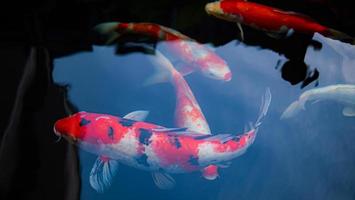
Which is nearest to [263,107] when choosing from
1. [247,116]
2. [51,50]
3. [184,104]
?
[247,116]

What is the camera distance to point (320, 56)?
958 millimetres

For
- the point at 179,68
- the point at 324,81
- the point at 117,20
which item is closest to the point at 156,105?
the point at 179,68

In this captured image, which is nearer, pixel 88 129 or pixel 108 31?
pixel 88 129

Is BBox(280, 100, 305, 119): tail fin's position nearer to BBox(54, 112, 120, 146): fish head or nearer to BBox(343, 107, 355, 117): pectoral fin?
BBox(343, 107, 355, 117): pectoral fin

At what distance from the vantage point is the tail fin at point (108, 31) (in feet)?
Result: 3.17

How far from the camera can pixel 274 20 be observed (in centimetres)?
97

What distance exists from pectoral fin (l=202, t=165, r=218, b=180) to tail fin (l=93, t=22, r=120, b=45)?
33 centimetres

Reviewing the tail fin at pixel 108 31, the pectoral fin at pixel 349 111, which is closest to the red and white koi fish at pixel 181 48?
the tail fin at pixel 108 31

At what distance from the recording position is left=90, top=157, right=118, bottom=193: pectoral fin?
0.81m

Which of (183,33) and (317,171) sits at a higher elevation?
(183,33)

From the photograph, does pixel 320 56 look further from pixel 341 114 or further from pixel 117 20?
pixel 117 20

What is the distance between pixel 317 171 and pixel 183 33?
38 centimetres

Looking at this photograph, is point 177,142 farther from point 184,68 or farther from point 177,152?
point 184,68

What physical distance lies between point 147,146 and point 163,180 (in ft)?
0.21
